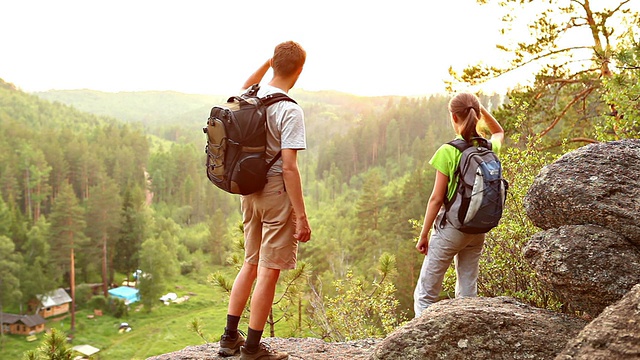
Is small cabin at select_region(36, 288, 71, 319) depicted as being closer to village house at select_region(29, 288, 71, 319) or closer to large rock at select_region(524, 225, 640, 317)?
village house at select_region(29, 288, 71, 319)

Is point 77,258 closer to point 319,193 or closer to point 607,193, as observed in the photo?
point 319,193

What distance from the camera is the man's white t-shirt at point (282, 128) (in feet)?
11.4

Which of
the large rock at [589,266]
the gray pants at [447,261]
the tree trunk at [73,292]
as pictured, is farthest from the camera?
the tree trunk at [73,292]

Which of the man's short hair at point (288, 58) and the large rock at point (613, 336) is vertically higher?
the man's short hair at point (288, 58)

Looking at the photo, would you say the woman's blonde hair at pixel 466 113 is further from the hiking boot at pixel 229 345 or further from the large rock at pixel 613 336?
the hiking boot at pixel 229 345

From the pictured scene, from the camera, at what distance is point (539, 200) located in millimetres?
3596

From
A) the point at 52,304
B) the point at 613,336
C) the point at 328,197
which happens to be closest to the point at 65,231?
the point at 52,304

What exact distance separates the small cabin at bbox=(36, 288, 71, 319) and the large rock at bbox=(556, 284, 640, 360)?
5465 centimetres

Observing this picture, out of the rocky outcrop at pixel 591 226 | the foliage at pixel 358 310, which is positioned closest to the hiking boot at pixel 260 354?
the rocky outcrop at pixel 591 226

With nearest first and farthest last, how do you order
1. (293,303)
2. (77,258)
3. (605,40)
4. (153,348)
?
(293,303) → (605,40) → (153,348) → (77,258)

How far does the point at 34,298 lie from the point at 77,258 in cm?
683

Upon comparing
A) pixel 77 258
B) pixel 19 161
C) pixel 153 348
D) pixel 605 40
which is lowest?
pixel 153 348

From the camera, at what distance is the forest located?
5727mm

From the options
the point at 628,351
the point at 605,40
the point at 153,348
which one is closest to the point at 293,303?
the point at 628,351
